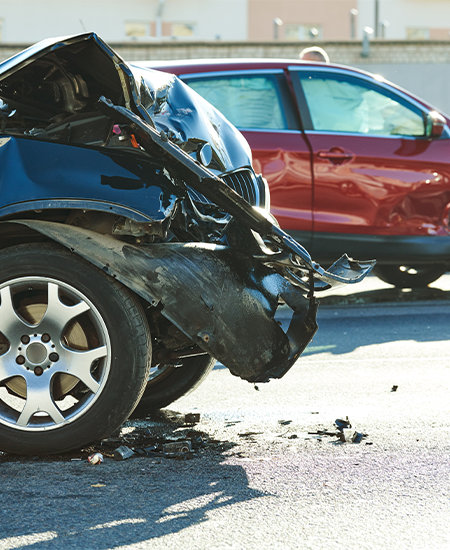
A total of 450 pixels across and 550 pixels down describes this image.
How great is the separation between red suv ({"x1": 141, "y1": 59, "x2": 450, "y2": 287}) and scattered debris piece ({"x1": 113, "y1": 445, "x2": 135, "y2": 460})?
4.07m

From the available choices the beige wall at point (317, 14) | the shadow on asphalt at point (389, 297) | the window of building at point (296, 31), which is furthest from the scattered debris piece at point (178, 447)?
the window of building at point (296, 31)

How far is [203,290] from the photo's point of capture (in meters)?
3.52

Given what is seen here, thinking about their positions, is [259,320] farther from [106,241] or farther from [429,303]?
[429,303]

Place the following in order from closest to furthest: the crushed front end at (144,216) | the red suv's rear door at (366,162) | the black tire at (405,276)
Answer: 1. the crushed front end at (144,216)
2. the red suv's rear door at (366,162)
3. the black tire at (405,276)

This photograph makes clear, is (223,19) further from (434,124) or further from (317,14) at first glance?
(434,124)

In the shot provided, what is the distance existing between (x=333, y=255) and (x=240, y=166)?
3.16 meters

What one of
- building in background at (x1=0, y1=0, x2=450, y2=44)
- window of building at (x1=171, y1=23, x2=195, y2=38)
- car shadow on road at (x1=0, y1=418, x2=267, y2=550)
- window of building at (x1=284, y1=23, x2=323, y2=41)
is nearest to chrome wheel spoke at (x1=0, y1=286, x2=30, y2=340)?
car shadow on road at (x1=0, y1=418, x2=267, y2=550)

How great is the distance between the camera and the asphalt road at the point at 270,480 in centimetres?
277

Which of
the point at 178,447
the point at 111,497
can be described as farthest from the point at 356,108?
the point at 111,497

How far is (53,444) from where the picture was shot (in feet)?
11.5

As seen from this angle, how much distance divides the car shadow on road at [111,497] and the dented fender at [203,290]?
47 centimetres

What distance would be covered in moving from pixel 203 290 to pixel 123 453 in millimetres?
768

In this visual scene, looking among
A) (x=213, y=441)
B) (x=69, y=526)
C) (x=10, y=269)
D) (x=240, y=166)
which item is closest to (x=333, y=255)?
(x=240, y=166)

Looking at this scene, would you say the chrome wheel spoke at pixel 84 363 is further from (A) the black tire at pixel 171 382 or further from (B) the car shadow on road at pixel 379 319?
(B) the car shadow on road at pixel 379 319
